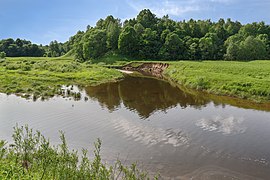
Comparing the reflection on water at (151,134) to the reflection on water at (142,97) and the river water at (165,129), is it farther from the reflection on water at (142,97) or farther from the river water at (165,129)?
the reflection on water at (142,97)

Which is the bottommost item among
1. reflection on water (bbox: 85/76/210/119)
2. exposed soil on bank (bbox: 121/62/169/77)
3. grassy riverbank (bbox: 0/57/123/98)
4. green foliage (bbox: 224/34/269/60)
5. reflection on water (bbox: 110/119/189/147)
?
reflection on water (bbox: 110/119/189/147)

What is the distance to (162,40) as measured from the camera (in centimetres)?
9875

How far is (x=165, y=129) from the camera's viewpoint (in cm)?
2339

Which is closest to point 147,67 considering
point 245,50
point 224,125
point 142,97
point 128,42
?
point 128,42

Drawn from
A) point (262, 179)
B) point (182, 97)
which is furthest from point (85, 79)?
point (262, 179)

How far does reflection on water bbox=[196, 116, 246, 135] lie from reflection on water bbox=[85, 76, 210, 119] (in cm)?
590

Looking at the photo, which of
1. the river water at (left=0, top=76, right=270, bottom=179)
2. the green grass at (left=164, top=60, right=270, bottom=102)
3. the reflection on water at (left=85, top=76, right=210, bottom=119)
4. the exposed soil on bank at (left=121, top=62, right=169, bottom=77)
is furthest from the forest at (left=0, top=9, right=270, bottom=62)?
the river water at (left=0, top=76, right=270, bottom=179)

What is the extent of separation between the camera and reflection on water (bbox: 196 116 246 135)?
23.2m

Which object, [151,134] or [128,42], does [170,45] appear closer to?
[128,42]

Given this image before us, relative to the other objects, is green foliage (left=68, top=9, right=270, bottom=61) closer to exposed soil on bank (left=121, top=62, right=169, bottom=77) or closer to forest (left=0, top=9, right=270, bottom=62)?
forest (left=0, top=9, right=270, bottom=62)

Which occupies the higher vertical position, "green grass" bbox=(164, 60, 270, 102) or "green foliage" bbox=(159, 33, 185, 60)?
"green foliage" bbox=(159, 33, 185, 60)

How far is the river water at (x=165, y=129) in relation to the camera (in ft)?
55.4

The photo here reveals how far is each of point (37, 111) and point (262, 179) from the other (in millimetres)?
23659

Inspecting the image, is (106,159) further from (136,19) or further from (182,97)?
(136,19)
